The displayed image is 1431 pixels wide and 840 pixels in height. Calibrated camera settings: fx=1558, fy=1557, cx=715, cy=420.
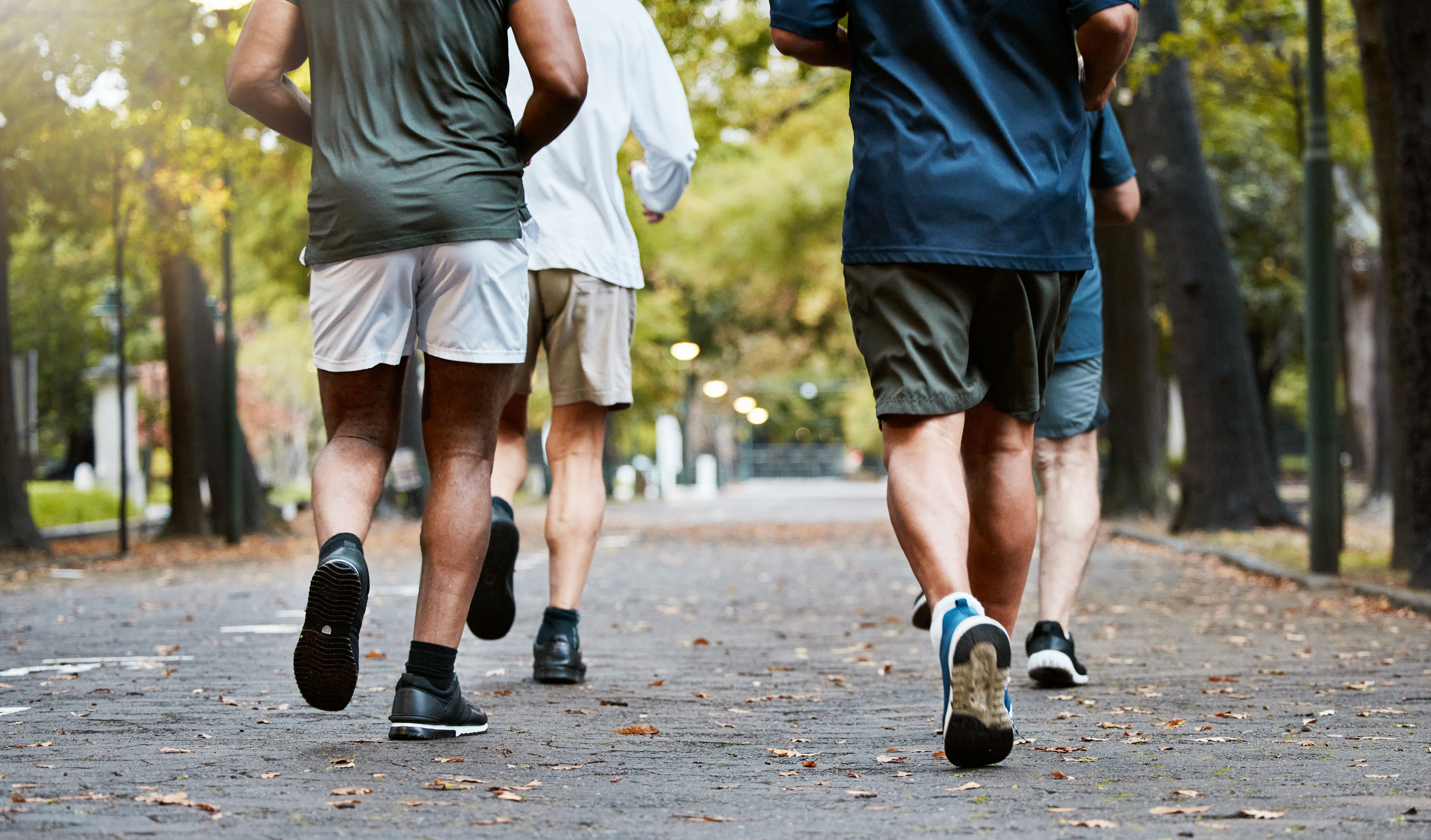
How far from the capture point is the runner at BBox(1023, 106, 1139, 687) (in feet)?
16.0

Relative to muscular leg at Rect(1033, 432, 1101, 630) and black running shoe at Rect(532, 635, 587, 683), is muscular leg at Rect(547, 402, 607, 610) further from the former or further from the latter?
muscular leg at Rect(1033, 432, 1101, 630)

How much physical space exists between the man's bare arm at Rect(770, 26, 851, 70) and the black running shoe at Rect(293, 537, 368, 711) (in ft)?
5.10

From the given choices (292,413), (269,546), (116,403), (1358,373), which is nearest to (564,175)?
(269,546)

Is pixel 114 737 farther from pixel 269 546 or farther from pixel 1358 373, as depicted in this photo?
pixel 1358 373

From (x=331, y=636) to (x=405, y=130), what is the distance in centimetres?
120

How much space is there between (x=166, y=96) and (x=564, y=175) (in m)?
11.9

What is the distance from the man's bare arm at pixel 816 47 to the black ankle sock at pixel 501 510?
1.64m

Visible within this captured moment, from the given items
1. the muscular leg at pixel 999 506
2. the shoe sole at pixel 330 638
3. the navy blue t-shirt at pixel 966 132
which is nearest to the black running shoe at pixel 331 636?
the shoe sole at pixel 330 638

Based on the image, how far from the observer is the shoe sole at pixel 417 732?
11.8ft

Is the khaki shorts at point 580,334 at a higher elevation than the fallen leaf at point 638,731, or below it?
higher

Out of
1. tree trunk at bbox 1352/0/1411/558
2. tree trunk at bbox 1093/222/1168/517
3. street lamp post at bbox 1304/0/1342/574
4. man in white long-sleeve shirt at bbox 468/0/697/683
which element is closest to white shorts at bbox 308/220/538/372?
man in white long-sleeve shirt at bbox 468/0/697/683

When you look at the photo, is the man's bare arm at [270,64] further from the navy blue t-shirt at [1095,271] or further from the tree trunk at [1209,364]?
the tree trunk at [1209,364]

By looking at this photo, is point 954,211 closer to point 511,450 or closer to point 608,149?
point 608,149

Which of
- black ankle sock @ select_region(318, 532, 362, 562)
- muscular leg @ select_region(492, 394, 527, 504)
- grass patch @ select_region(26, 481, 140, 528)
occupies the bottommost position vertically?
grass patch @ select_region(26, 481, 140, 528)
